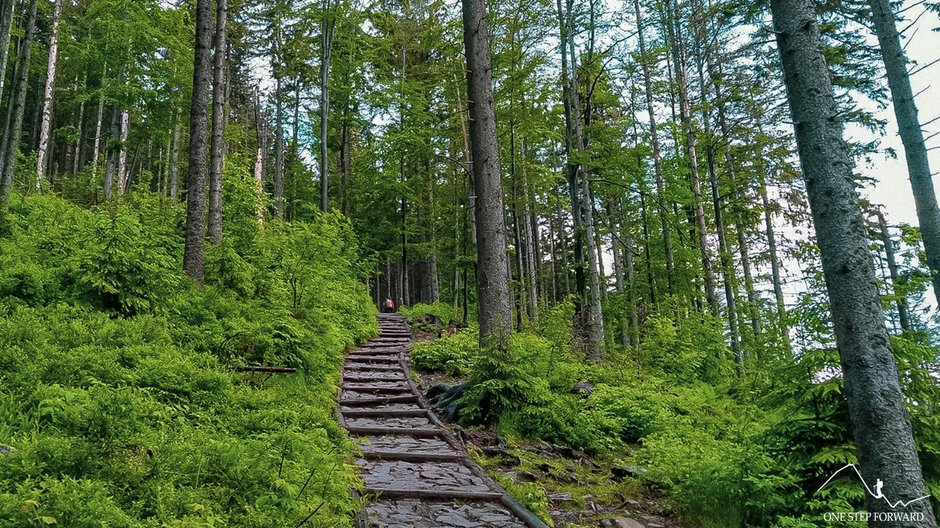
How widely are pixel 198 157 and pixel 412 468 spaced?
6647mm

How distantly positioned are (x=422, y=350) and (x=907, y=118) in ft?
33.8

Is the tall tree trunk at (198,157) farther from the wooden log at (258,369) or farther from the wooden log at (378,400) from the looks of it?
the wooden log at (378,400)

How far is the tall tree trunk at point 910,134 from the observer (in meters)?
8.16

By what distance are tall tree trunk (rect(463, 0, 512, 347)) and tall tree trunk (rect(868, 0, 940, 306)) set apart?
6.92m

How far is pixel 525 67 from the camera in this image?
15.1 metres

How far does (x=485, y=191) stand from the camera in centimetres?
805

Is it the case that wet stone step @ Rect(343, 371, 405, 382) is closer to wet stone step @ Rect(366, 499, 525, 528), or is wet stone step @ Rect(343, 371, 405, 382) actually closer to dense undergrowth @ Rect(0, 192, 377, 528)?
dense undergrowth @ Rect(0, 192, 377, 528)

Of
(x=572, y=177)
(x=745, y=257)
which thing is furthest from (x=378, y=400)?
(x=745, y=257)

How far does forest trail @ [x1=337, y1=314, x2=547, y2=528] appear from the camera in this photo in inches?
159

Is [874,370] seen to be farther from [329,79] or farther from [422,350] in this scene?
[329,79]

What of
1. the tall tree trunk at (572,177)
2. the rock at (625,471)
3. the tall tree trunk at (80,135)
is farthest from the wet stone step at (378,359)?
the tall tree trunk at (80,135)

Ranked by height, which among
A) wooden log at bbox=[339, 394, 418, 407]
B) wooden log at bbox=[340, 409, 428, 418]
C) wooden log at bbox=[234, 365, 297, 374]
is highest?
wooden log at bbox=[234, 365, 297, 374]

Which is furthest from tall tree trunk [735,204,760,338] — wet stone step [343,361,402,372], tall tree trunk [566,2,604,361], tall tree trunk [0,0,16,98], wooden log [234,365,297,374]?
tall tree trunk [0,0,16,98]

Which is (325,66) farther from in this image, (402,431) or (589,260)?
(402,431)
